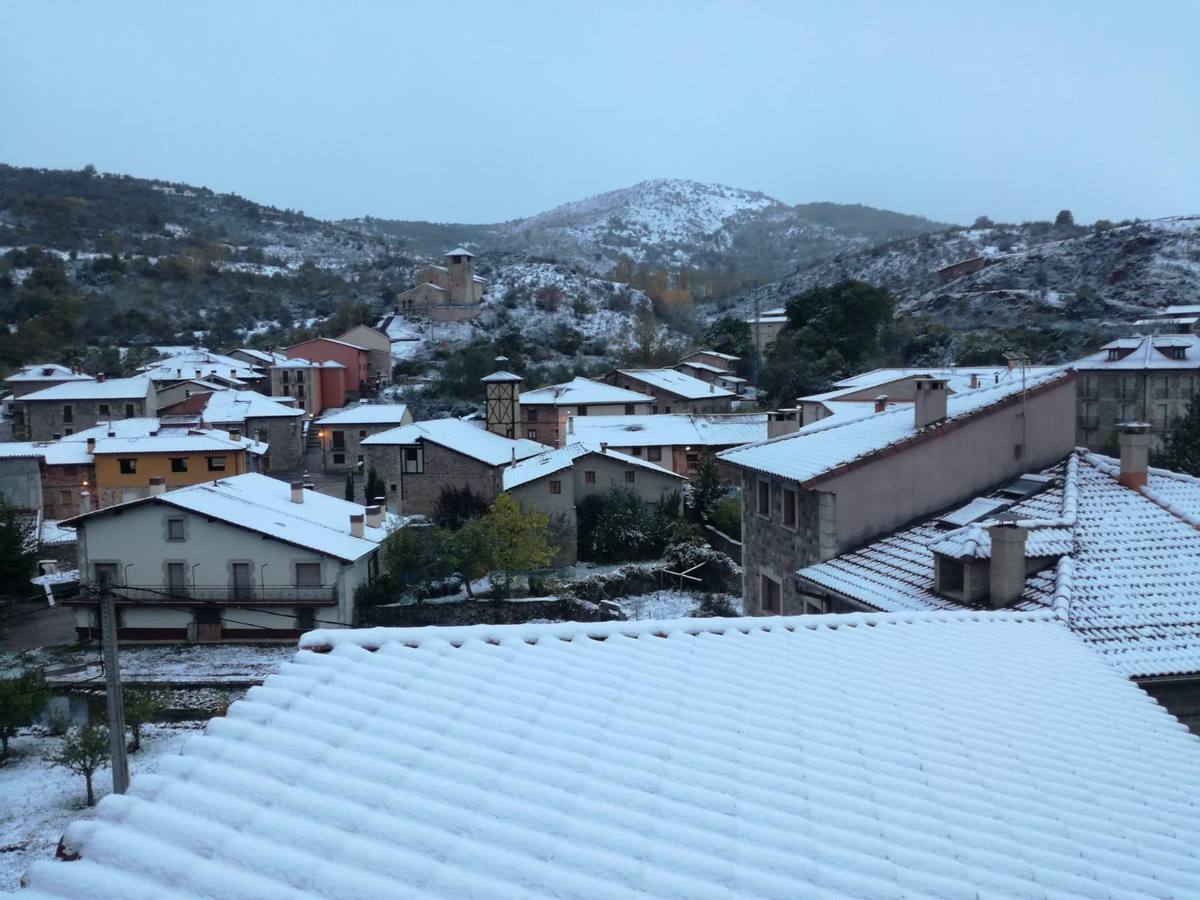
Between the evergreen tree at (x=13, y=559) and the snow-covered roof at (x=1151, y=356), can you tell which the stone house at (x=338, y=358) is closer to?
the evergreen tree at (x=13, y=559)

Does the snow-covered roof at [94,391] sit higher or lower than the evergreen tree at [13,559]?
higher

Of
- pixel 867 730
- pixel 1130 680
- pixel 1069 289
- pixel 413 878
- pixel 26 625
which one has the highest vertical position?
pixel 1069 289

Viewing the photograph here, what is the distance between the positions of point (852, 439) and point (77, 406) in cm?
4435

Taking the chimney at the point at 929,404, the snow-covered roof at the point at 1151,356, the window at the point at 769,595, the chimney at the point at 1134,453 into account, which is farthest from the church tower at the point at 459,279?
the chimney at the point at 1134,453

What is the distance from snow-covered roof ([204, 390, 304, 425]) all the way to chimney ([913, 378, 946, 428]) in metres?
38.1

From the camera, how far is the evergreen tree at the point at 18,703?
18.0 meters

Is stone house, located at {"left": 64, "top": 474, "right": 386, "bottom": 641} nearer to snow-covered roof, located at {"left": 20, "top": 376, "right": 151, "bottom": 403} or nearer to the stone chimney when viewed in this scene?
the stone chimney

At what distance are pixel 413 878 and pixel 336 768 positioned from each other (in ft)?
2.63

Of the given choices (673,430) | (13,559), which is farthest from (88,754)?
(673,430)

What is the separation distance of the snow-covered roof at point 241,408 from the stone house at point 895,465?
118 feet

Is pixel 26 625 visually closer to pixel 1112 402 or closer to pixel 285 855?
pixel 285 855

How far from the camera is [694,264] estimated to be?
18125 centimetres

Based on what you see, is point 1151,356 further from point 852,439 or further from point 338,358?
point 338,358

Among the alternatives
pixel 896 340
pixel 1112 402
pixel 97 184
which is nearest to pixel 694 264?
pixel 97 184
